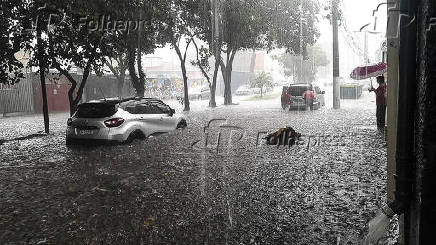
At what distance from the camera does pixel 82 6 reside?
44.8 feet

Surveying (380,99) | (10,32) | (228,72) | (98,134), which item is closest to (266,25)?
(228,72)

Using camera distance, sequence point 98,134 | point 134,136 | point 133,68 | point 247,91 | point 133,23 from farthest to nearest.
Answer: point 247,91, point 133,68, point 133,23, point 134,136, point 98,134

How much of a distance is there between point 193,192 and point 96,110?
5589 mm

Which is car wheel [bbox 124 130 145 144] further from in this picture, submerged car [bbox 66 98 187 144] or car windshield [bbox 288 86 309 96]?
car windshield [bbox 288 86 309 96]

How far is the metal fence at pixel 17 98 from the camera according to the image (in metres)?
26.3

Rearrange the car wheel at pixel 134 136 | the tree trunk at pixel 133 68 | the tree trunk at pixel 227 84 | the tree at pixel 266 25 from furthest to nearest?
1. the tree trunk at pixel 227 84
2. the tree at pixel 266 25
3. the tree trunk at pixel 133 68
4. the car wheel at pixel 134 136

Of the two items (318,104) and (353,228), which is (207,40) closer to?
(318,104)

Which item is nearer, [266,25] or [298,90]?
[298,90]

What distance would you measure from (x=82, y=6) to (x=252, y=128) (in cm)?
802

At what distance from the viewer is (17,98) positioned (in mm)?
27281

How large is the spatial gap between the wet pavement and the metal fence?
645 inches

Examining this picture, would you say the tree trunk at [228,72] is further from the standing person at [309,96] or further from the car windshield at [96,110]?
the car windshield at [96,110]

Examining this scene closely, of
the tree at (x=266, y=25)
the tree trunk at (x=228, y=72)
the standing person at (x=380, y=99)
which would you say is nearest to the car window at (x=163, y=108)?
the standing person at (x=380, y=99)

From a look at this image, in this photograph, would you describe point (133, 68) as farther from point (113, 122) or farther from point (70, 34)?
point (113, 122)
